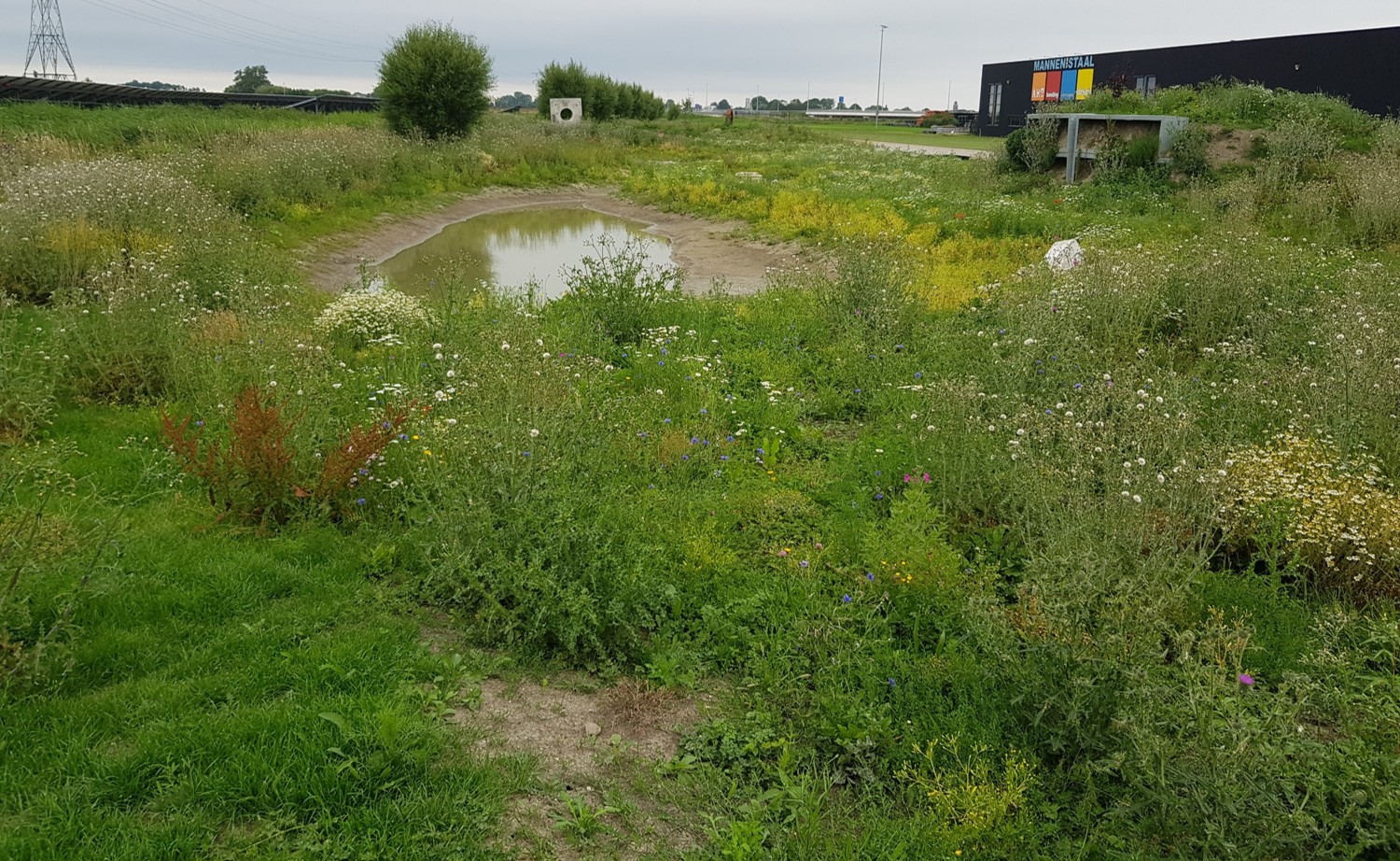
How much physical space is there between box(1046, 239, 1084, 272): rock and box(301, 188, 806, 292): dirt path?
4.27m

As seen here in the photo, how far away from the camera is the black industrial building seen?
2784cm

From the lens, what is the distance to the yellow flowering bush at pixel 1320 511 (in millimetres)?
4965

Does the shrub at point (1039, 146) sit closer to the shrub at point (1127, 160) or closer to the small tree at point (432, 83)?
the shrub at point (1127, 160)

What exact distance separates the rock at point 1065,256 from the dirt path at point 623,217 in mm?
4265

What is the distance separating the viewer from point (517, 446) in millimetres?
5062

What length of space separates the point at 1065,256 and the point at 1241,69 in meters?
29.7

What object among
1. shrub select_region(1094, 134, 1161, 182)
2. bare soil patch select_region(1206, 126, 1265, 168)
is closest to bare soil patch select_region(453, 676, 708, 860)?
shrub select_region(1094, 134, 1161, 182)

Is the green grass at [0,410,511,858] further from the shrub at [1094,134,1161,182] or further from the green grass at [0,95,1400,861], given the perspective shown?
the shrub at [1094,134,1161,182]

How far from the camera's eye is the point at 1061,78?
47031 millimetres

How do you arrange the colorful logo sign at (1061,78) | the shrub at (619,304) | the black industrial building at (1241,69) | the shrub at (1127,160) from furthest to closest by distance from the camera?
1. the colorful logo sign at (1061,78)
2. the black industrial building at (1241,69)
3. the shrub at (1127,160)
4. the shrub at (619,304)

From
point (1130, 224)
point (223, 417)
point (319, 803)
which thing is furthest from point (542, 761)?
point (1130, 224)

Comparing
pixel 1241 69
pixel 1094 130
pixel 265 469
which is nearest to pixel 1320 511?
pixel 265 469

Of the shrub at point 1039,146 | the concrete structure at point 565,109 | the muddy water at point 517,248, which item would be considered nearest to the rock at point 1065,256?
the muddy water at point 517,248

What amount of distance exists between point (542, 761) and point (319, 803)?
862 mm
